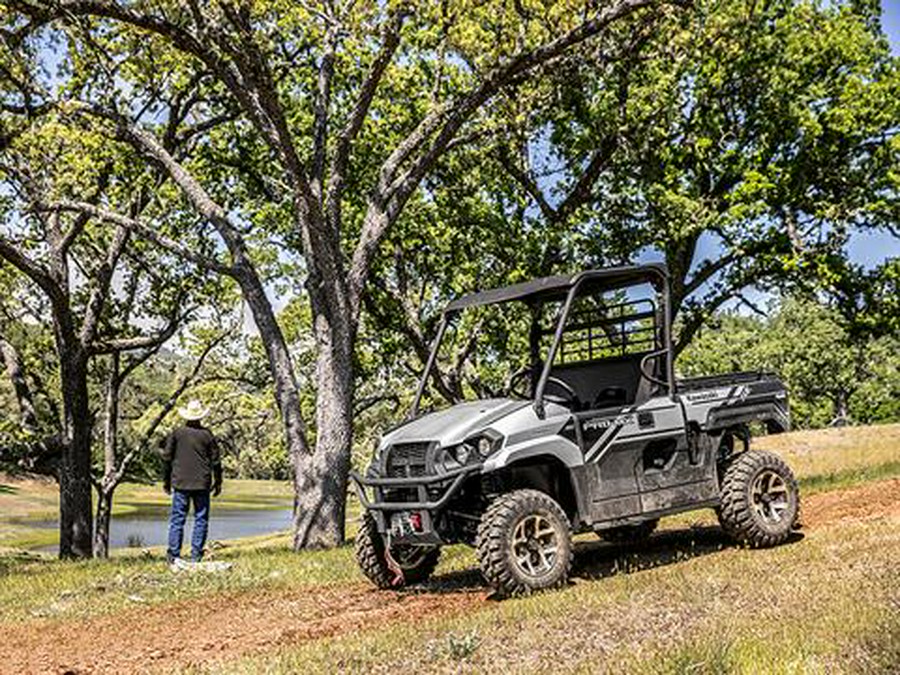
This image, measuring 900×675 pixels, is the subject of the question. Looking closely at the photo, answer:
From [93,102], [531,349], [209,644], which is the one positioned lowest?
[209,644]

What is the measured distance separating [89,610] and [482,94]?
1008 centimetres

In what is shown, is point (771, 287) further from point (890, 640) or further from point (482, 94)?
point (890, 640)

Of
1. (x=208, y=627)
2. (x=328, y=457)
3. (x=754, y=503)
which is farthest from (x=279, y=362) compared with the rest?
(x=754, y=503)

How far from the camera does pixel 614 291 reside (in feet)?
34.0

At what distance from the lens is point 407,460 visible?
28.9 feet

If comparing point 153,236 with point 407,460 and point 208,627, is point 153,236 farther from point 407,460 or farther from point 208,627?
point 208,627

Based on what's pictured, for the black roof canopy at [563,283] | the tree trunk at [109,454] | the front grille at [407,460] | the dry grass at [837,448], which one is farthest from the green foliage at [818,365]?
the front grille at [407,460]

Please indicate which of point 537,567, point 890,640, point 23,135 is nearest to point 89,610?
point 537,567

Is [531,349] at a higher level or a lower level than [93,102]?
lower

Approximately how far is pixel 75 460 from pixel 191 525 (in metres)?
50.2

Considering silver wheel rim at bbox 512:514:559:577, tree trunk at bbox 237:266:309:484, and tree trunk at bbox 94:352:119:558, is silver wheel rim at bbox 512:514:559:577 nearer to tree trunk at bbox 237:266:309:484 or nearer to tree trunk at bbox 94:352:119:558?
tree trunk at bbox 237:266:309:484

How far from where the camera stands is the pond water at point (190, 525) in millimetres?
56353

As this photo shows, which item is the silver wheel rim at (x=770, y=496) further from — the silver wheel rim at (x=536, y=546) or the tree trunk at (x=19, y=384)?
the tree trunk at (x=19, y=384)

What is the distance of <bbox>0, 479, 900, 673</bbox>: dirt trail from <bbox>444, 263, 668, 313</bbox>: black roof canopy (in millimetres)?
3013
